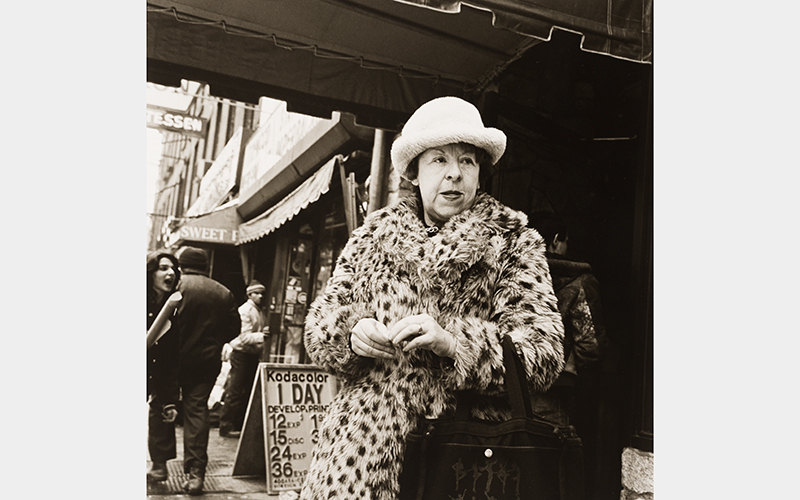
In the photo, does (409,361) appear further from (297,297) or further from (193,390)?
(193,390)

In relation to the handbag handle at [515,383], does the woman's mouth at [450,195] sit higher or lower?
higher

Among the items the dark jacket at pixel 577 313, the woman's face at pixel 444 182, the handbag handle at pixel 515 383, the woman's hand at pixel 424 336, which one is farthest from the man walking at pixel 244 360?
the dark jacket at pixel 577 313

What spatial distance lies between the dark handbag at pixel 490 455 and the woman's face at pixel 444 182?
660 millimetres

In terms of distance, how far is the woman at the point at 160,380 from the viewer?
2.75 m

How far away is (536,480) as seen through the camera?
2736mm

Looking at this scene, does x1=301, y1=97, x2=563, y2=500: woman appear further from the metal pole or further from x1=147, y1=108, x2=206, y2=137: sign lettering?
x1=147, y1=108, x2=206, y2=137: sign lettering

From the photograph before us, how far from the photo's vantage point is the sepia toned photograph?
9.02 ft

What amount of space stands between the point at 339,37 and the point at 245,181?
0.83 metres

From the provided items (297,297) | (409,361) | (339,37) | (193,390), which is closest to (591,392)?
(409,361)

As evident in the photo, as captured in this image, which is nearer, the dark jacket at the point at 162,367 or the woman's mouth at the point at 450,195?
the dark jacket at the point at 162,367

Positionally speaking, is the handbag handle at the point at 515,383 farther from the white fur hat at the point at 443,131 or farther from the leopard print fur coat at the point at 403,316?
the white fur hat at the point at 443,131

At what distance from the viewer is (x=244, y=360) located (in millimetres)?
2824

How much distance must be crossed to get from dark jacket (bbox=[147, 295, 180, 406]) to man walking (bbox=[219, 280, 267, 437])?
0.78 ft

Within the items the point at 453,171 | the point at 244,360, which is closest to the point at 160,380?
the point at 244,360
